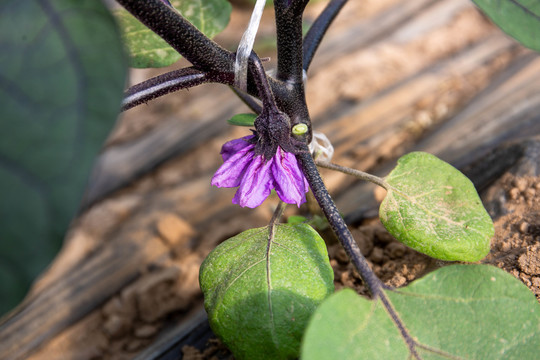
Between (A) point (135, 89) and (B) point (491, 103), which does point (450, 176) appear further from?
(B) point (491, 103)

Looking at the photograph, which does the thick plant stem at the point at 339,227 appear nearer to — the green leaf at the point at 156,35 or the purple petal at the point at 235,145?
the purple petal at the point at 235,145

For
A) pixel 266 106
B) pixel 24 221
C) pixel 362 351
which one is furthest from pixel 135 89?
Result: pixel 362 351

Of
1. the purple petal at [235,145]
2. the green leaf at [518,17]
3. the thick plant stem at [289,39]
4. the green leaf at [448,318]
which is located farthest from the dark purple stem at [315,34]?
the green leaf at [448,318]

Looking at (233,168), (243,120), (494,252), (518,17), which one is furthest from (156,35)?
(494,252)

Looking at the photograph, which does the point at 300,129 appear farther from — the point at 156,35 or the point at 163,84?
the point at 156,35

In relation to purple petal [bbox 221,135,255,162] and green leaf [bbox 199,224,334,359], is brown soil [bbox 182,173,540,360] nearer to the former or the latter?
green leaf [bbox 199,224,334,359]

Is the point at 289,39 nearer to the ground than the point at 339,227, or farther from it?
farther from it
